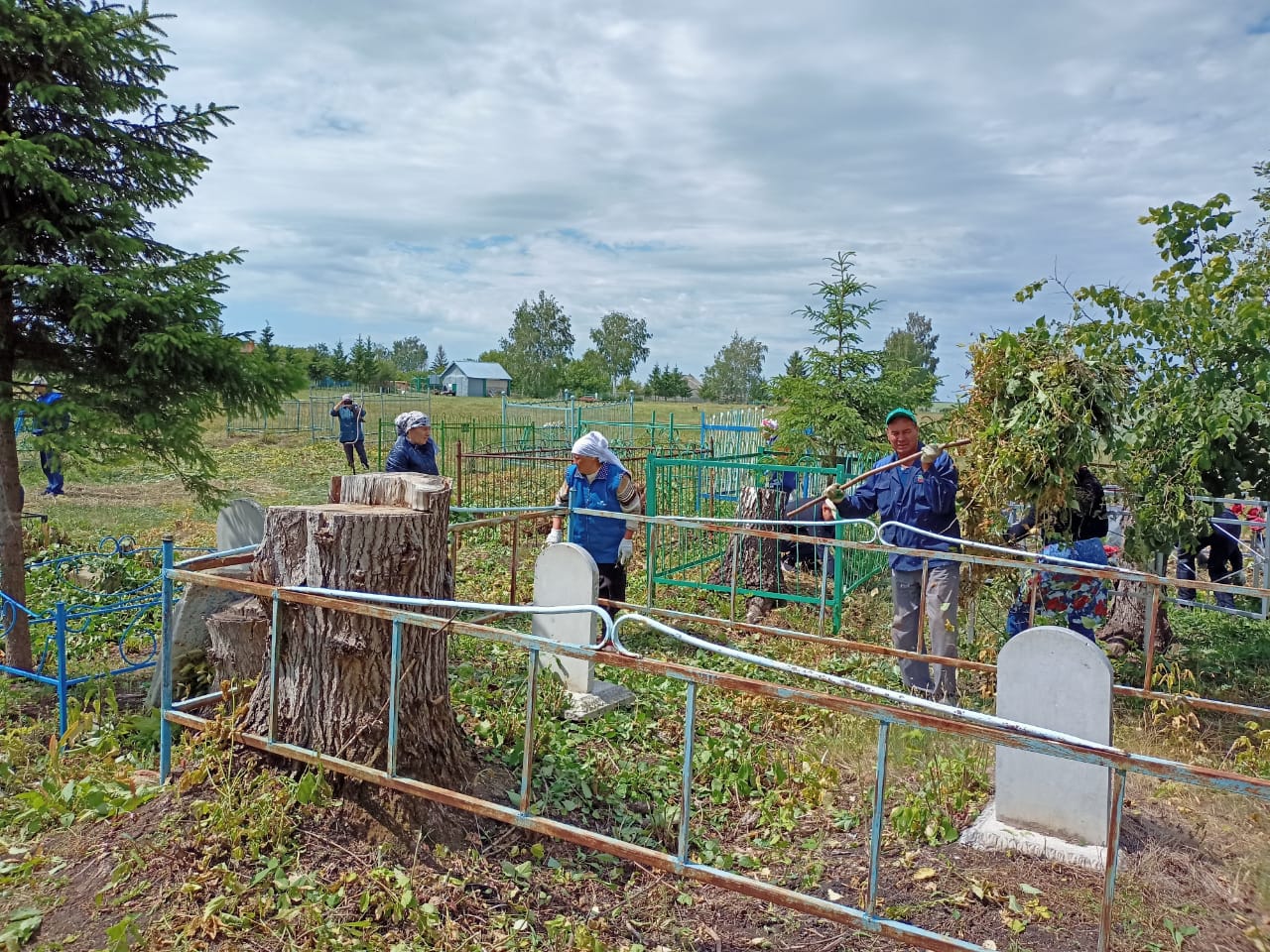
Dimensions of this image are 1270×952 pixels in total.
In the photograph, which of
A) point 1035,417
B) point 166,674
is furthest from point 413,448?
point 1035,417

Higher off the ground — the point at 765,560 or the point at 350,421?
the point at 350,421

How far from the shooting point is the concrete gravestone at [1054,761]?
331 centimetres

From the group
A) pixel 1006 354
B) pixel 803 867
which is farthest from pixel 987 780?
pixel 1006 354

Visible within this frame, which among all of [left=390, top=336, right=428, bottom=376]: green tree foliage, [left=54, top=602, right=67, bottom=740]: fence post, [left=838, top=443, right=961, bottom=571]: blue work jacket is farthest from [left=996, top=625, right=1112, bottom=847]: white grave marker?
A: [left=390, top=336, right=428, bottom=376]: green tree foliage

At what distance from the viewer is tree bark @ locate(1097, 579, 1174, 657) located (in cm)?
623

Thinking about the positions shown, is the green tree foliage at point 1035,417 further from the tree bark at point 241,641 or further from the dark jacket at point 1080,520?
the tree bark at point 241,641

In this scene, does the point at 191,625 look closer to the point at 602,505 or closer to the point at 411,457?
the point at 602,505

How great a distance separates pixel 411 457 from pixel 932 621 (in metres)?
4.18

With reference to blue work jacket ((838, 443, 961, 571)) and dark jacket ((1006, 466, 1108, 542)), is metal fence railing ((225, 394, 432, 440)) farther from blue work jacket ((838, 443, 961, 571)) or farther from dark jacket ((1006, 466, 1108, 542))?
dark jacket ((1006, 466, 1108, 542))

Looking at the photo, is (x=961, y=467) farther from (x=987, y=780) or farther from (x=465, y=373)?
(x=465, y=373)

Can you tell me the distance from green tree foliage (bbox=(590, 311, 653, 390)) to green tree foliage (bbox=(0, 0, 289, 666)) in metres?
76.2

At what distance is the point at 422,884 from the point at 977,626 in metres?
5.15

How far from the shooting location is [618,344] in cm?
8269

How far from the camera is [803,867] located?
3.26m
